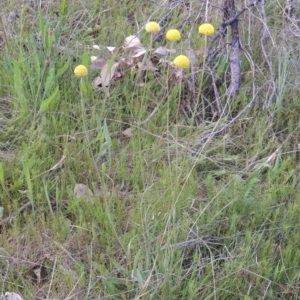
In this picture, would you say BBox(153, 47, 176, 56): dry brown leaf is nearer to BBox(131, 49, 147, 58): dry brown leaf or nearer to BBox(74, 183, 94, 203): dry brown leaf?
BBox(131, 49, 147, 58): dry brown leaf

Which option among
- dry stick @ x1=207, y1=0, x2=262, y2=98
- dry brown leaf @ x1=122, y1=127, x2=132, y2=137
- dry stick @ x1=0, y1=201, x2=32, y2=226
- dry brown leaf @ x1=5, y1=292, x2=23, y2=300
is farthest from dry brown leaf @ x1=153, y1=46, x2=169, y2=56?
dry brown leaf @ x1=5, y1=292, x2=23, y2=300

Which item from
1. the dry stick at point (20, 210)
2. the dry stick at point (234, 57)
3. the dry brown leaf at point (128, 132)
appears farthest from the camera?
the dry stick at point (234, 57)

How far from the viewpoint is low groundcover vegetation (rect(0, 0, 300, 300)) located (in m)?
1.72

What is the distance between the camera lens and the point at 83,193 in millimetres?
1982

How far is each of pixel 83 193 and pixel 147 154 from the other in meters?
0.30

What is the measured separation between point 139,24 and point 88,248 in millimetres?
1406

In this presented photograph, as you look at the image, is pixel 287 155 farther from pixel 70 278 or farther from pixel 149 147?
pixel 70 278

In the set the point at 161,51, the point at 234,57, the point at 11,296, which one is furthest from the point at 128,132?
the point at 11,296

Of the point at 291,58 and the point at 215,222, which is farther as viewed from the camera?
the point at 291,58

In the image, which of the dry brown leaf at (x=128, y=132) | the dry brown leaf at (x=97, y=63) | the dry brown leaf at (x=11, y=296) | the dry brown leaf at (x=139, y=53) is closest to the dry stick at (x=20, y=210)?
the dry brown leaf at (x=11, y=296)

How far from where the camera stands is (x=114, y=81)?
243 cm

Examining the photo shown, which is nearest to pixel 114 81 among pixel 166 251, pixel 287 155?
pixel 287 155

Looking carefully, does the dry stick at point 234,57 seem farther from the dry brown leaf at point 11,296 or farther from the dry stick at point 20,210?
the dry brown leaf at point 11,296

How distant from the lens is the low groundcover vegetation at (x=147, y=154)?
67.7 inches
